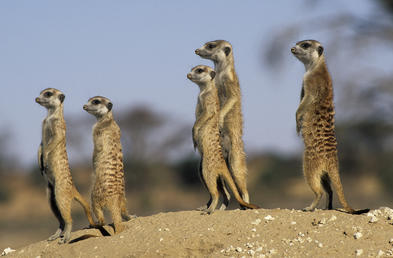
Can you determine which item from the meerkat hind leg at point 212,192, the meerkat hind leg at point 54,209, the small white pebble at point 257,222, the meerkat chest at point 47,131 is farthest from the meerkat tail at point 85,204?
the small white pebble at point 257,222

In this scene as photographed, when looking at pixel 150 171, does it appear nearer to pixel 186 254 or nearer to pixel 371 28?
pixel 371 28

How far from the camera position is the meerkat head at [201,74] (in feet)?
22.7

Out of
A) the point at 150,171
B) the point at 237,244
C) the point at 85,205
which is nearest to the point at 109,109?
the point at 85,205

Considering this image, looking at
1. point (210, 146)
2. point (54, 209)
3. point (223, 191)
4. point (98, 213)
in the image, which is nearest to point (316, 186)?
point (223, 191)

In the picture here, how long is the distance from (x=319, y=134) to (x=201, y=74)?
1.37 meters

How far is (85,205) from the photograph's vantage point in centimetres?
677

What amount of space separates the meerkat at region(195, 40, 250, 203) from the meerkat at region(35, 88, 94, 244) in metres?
1.54

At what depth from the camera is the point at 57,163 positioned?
662cm

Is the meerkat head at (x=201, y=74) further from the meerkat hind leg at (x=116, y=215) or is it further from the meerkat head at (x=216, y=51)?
the meerkat hind leg at (x=116, y=215)

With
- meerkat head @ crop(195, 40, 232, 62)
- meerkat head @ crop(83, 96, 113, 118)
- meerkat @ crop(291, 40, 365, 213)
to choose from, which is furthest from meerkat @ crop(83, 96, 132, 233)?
meerkat @ crop(291, 40, 365, 213)

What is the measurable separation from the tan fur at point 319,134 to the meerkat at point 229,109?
26.8 inches

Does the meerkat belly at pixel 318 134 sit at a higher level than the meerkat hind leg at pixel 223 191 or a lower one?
higher

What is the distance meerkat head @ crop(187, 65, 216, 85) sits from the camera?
22.7 feet

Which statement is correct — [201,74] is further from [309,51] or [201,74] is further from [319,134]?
[319,134]
